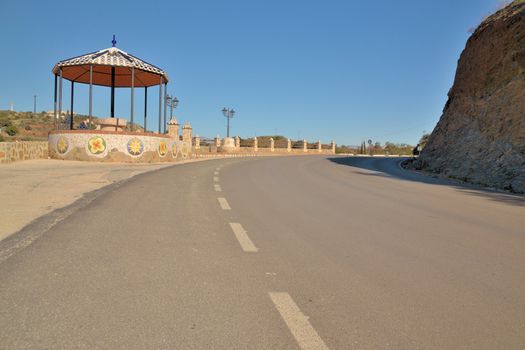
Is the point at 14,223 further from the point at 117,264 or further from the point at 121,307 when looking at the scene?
the point at 121,307

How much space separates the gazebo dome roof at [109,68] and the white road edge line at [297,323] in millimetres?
24178

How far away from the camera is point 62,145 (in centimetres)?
2598

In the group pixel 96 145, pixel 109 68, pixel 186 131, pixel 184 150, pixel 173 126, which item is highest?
pixel 109 68

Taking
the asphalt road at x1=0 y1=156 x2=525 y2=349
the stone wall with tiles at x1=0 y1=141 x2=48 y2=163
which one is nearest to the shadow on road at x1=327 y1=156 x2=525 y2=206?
the asphalt road at x1=0 y1=156 x2=525 y2=349

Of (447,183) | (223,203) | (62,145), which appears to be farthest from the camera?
(62,145)

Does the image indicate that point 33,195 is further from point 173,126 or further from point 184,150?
point 173,126

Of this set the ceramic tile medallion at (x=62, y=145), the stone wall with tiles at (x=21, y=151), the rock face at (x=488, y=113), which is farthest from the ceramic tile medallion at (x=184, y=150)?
the rock face at (x=488, y=113)

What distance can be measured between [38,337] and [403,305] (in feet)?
9.03

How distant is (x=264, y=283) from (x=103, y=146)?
23.3 metres

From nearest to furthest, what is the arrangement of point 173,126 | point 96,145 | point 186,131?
point 96,145
point 173,126
point 186,131

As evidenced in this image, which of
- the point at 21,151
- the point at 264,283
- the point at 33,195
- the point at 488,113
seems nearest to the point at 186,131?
the point at 21,151

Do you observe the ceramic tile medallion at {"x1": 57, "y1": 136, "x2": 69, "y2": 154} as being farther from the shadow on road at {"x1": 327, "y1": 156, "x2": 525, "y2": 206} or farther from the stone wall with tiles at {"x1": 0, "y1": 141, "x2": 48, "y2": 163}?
the shadow on road at {"x1": 327, "y1": 156, "x2": 525, "y2": 206}

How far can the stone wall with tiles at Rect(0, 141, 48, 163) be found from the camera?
20.9 m

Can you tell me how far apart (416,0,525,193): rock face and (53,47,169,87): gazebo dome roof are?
17640 millimetres
